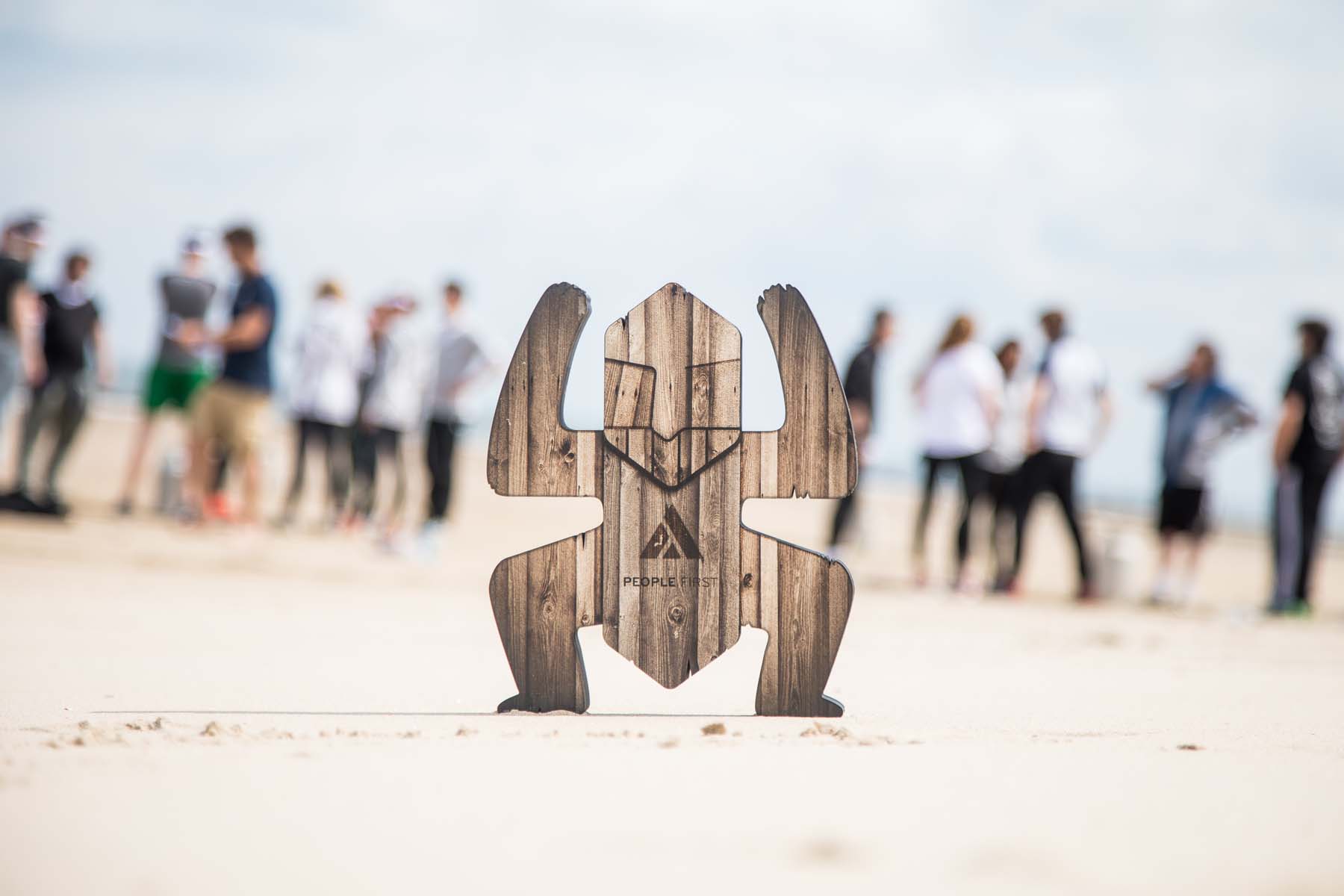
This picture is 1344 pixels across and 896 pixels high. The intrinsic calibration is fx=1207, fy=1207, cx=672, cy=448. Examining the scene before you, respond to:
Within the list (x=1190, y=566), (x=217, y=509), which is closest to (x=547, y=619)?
(x=217, y=509)

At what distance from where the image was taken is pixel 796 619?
150 inches

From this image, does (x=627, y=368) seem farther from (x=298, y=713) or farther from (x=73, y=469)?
(x=73, y=469)

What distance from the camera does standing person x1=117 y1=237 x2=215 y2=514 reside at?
9078 millimetres

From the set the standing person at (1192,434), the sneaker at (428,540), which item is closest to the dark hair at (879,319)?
the standing person at (1192,434)

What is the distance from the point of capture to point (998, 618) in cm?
755

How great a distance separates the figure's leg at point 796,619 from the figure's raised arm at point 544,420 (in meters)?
0.58

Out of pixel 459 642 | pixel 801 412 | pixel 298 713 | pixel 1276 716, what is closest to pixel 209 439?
pixel 459 642

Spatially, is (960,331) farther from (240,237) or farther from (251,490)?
(251,490)

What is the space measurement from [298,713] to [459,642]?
220cm

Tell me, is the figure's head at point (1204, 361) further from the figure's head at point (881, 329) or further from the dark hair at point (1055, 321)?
the figure's head at point (881, 329)

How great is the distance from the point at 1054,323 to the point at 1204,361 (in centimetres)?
116

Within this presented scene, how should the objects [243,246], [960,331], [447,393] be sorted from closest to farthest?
[243,246]
[960,331]
[447,393]

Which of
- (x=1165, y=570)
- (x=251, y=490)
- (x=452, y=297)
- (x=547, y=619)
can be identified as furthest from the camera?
(x=1165, y=570)

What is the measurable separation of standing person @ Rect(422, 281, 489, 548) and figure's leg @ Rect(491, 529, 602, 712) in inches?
195
